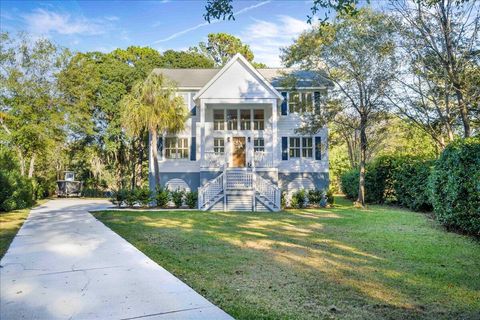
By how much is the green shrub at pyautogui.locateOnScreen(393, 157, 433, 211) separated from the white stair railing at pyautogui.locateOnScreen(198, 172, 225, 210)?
333 inches

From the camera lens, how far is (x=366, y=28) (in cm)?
1598

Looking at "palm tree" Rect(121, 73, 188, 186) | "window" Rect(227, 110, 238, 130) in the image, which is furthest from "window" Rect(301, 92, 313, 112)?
"palm tree" Rect(121, 73, 188, 186)

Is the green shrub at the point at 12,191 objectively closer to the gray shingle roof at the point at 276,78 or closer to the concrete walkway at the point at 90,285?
the concrete walkway at the point at 90,285

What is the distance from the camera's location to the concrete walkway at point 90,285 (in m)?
3.59

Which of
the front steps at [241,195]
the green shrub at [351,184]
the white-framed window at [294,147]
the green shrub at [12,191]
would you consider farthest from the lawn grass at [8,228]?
the green shrub at [351,184]

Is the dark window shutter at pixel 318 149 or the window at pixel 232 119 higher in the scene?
the window at pixel 232 119

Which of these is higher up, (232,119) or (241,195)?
(232,119)

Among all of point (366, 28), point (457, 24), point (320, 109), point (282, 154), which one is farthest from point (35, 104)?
point (457, 24)

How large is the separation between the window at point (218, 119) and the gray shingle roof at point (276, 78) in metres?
2.61

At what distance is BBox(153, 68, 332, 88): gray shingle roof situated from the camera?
64.3ft

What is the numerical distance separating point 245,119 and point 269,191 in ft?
18.9

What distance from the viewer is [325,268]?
5.46 meters

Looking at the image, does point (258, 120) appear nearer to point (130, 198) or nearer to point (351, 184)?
point (351, 184)

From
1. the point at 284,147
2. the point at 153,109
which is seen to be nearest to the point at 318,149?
the point at 284,147
